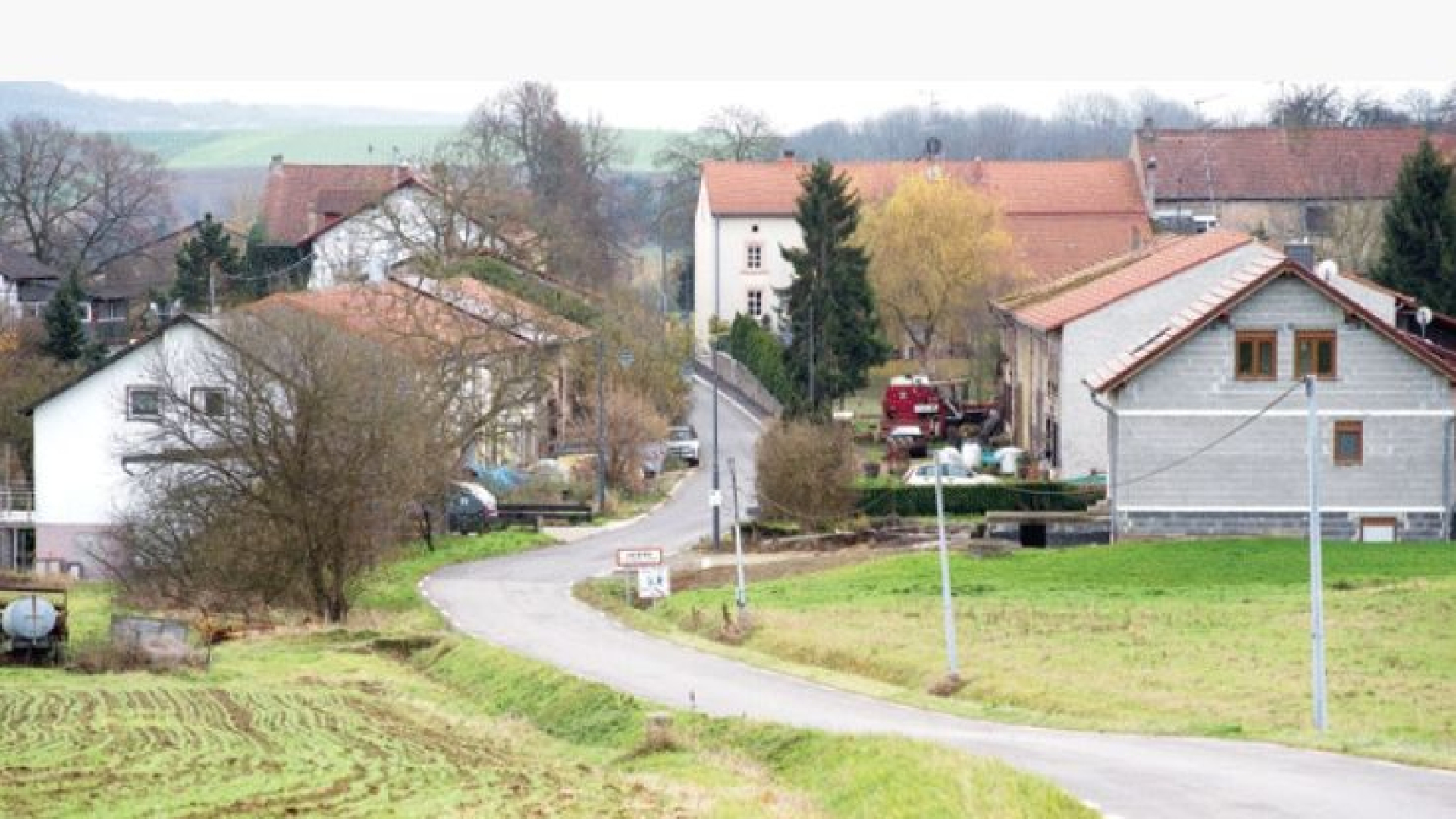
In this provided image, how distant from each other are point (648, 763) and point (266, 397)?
2194cm

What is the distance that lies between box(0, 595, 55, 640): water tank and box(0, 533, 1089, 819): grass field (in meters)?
0.60

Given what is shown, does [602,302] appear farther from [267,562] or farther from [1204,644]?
[1204,644]

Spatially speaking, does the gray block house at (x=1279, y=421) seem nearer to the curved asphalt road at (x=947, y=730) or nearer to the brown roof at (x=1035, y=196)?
the curved asphalt road at (x=947, y=730)

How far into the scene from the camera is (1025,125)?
180 meters

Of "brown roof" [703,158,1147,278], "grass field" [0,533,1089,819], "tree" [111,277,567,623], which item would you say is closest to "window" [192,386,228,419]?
"tree" [111,277,567,623]

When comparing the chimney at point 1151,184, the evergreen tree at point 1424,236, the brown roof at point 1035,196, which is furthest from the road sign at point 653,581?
the chimney at point 1151,184

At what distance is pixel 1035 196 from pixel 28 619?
68355 millimetres

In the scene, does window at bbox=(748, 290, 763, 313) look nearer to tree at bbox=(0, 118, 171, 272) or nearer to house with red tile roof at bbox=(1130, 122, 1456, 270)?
house with red tile roof at bbox=(1130, 122, 1456, 270)

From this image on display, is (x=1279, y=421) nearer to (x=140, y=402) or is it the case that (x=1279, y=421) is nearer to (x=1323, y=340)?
(x=1323, y=340)

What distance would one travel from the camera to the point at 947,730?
24.9 metres

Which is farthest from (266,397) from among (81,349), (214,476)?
(81,349)

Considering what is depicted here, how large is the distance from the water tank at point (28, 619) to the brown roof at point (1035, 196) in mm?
61109

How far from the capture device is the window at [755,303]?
93.6m

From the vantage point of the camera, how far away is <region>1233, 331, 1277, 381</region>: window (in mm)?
49500
